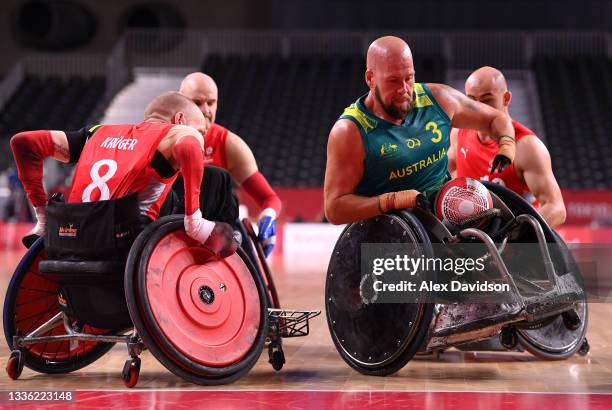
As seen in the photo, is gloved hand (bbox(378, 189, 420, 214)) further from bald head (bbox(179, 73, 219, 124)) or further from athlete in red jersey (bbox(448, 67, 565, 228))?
bald head (bbox(179, 73, 219, 124))

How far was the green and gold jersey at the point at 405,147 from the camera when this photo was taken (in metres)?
4.32

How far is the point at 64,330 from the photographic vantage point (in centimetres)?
447

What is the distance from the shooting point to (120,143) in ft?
13.7

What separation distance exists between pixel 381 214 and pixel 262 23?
18.2 m

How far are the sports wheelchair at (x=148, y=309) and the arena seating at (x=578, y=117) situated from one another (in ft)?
39.8

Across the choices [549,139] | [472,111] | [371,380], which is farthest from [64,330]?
[549,139]

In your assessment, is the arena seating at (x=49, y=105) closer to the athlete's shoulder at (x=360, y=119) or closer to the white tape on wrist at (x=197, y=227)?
the athlete's shoulder at (x=360, y=119)

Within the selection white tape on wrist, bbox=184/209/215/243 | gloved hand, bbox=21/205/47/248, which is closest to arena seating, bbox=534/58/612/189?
gloved hand, bbox=21/205/47/248

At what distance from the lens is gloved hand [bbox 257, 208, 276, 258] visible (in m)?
5.36

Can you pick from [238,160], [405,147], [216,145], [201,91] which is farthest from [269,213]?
[405,147]

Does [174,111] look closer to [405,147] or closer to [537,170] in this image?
[405,147]

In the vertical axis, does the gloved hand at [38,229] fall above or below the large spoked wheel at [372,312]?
above

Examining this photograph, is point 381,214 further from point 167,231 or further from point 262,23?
point 262,23

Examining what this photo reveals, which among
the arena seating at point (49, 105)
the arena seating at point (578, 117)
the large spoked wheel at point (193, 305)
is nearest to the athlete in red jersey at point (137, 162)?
the large spoked wheel at point (193, 305)
